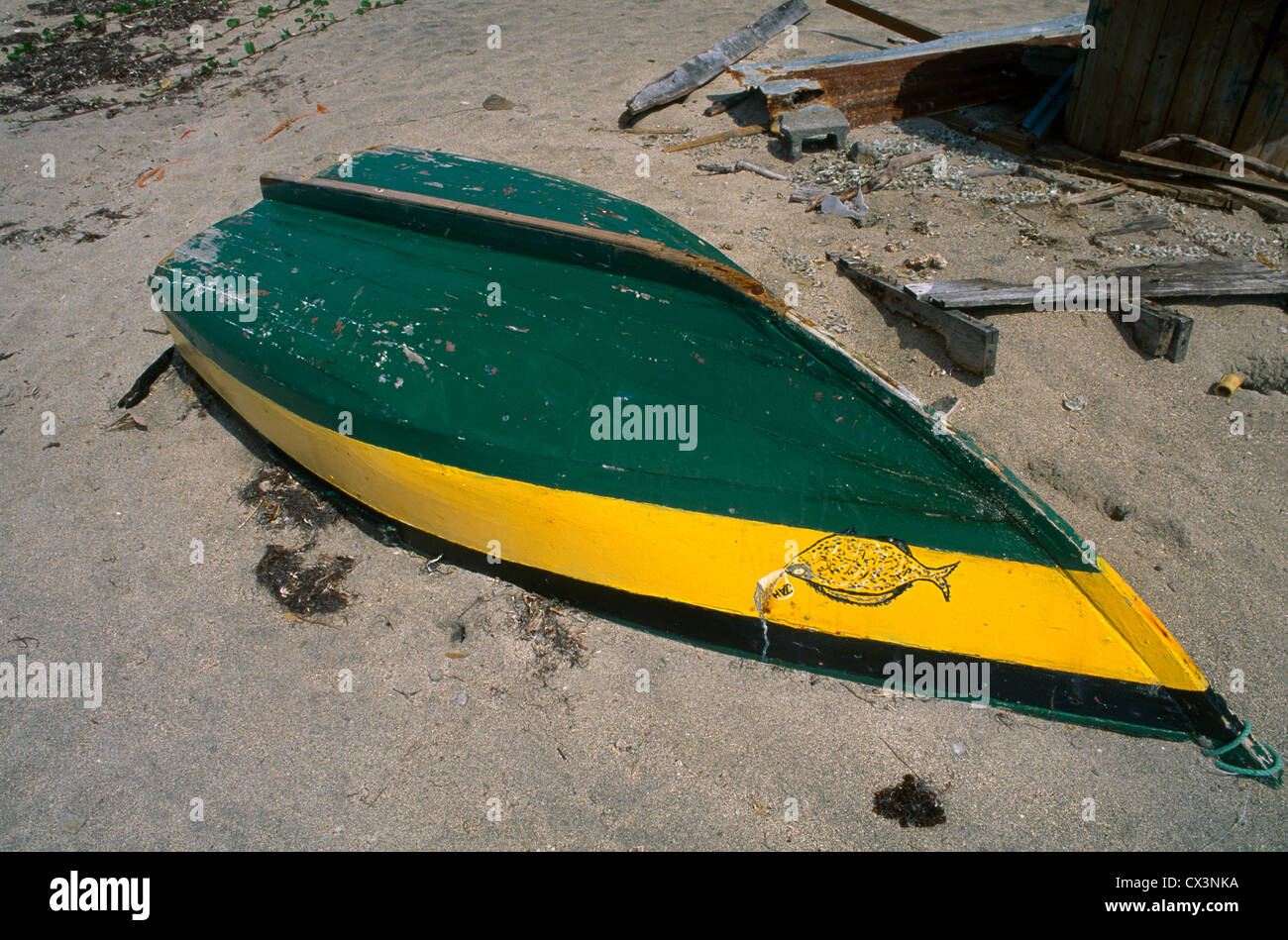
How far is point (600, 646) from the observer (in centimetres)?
A: 258

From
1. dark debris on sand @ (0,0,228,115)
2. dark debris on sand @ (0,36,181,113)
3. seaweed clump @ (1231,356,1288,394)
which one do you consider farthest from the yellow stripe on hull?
dark debris on sand @ (0,36,181,113)

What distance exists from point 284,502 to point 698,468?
6.25ft

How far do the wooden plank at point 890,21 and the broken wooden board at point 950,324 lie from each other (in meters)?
4.00

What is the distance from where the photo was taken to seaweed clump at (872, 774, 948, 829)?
2086 mm

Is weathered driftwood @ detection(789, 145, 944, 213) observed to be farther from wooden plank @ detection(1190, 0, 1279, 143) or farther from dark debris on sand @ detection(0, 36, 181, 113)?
dark debris on sand @ detection(0, 36, 181, 113)

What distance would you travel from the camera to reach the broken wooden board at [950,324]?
3395mm

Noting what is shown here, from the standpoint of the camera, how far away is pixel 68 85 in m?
7.21

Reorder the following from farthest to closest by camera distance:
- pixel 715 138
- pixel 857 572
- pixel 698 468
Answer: pixel 715 138 < pixel 698 468 < pixel 857 572

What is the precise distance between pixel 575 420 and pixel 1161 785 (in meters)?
1.98

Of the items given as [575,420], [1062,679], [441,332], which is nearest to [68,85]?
[441,332]

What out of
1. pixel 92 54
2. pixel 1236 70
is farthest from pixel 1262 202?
pixel 92 54

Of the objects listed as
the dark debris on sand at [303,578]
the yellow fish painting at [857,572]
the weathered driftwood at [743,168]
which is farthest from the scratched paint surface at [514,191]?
the weathered driftwood at [743,168]

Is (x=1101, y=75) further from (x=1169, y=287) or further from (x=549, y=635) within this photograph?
(x=549, y=635)

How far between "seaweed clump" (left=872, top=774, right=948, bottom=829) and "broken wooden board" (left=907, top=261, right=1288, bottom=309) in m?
2.32
